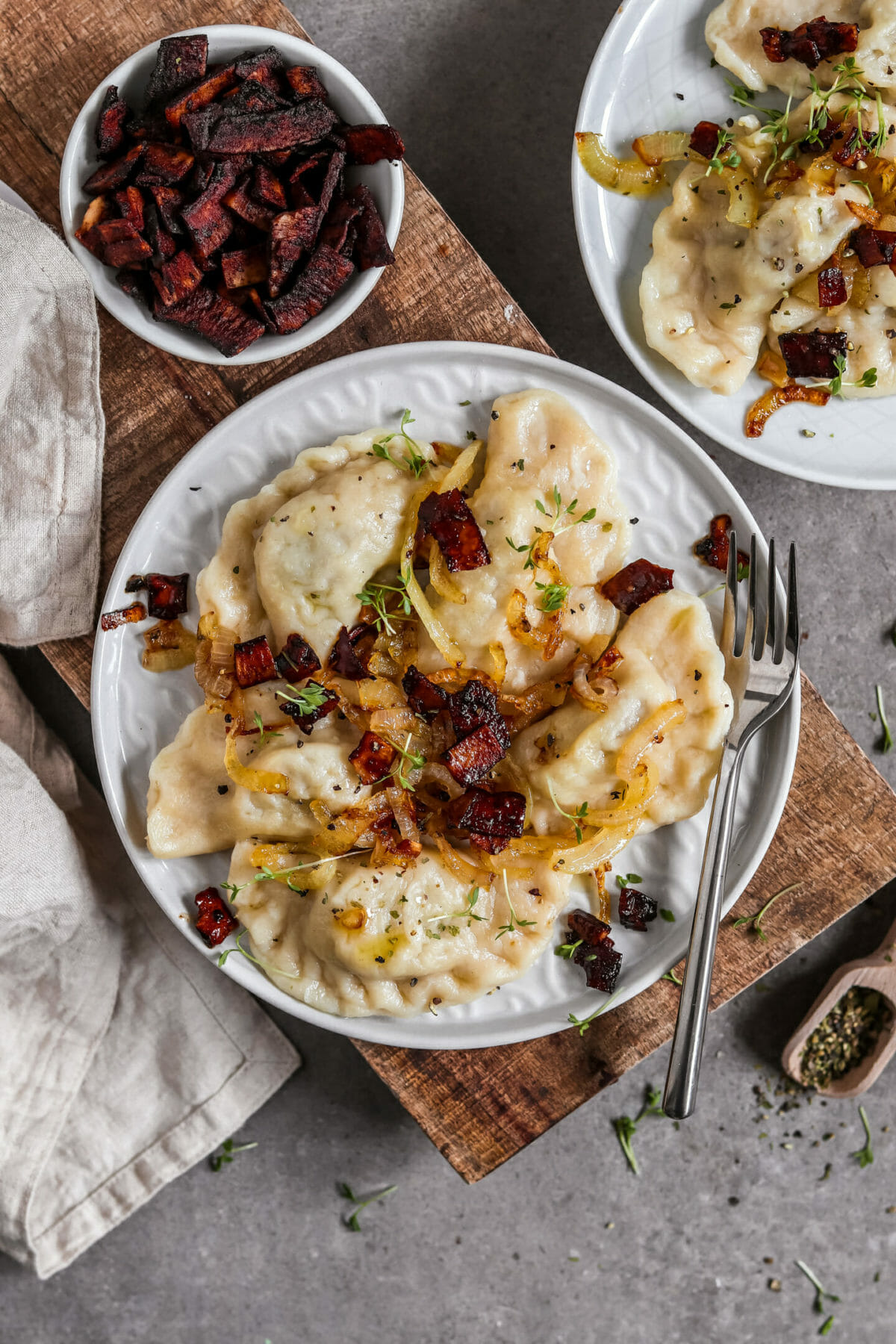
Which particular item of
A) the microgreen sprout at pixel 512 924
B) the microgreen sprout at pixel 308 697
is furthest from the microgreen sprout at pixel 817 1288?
the microgreen sprout at pixel 308 697

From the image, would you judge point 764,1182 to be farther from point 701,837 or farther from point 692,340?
point 692,340

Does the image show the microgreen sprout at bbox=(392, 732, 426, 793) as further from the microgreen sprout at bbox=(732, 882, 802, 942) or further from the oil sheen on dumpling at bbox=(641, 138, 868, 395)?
the oil sheen on dumpling at bbox=(641, 138, 868, 395)

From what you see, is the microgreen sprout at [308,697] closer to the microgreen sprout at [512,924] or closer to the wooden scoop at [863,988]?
the microgreen sprout at [512,924]

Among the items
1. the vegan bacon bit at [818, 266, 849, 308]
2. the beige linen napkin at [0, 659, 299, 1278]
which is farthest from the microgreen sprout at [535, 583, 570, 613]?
the beige linen napkin at [0, 659, 299, 1278]

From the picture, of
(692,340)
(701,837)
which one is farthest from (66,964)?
(692,340)

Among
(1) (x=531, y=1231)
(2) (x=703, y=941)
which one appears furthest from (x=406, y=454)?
(1) (x=531, y=1231)
